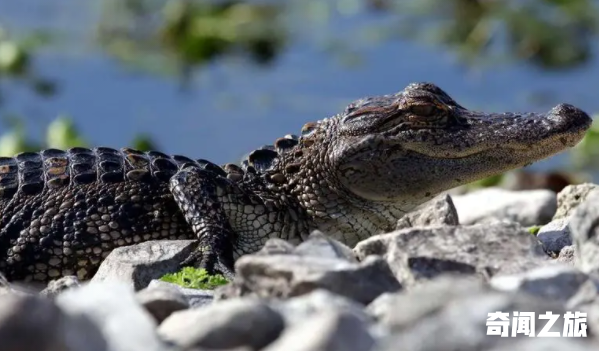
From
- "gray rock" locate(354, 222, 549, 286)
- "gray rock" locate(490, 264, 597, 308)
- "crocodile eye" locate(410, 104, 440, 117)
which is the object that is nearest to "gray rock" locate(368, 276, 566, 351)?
"gray rock" locate(490, 264, 597, 308)

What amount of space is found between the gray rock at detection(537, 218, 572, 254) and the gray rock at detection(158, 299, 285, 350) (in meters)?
2.72

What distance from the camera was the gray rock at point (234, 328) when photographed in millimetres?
3318

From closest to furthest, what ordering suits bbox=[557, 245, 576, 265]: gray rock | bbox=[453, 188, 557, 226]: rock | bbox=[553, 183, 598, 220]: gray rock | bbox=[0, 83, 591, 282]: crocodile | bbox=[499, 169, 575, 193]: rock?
bbox=[557, 245, 576, 265]: gray rock → bbox=[0, 83, 591, 282]: crocodile → bbox=[553, 183, 598, 220]: gray rock → bbox=[453, 188, 557, 226]: rock → bbox=[499, 169, 575, 193]: rock

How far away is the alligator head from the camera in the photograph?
6.11 m

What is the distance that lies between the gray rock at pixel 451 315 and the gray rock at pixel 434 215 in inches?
104

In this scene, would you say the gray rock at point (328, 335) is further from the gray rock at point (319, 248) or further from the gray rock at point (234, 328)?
the gray rock at point (319, 248)

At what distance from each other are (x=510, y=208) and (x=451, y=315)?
4.25 meters

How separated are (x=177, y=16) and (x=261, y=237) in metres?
10.3

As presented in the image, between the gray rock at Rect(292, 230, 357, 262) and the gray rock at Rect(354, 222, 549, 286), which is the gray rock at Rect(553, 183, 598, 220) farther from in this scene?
the gray rock at Rect(292, 230, 357, 262)

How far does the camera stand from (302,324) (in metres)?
3.24

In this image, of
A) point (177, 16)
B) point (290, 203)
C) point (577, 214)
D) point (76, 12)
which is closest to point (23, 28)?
point (76, 12)

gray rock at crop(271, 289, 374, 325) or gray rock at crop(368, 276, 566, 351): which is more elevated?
gray rock at crop(271, 289, 374, 325)

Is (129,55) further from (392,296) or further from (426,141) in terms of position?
(392,296)

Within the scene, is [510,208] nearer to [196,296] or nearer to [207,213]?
[207,213]
